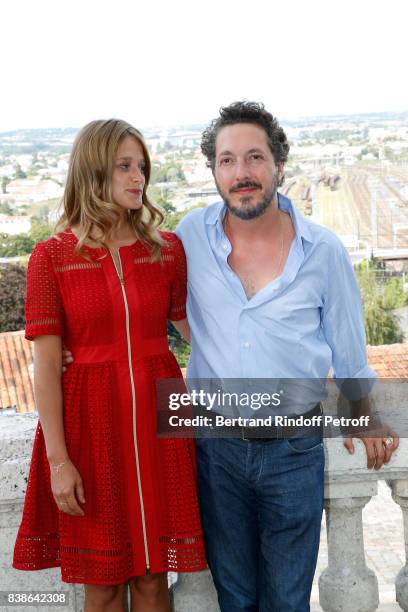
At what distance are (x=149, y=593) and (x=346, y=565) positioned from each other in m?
0.43

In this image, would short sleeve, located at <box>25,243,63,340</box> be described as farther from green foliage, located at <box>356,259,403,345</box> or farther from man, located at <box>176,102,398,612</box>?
green foliage, located at <box>356,259,403,345</box>

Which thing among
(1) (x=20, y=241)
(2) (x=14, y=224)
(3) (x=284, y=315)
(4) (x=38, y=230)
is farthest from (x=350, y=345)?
(2) (x=14, y=224)

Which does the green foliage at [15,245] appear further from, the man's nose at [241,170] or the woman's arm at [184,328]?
the man's nose at [241,170]

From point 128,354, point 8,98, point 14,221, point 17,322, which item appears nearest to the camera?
point 128,354

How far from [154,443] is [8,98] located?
90350mm

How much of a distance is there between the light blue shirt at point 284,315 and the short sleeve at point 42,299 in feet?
0.95

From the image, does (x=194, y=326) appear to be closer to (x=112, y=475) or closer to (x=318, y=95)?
(x=112, y=475)

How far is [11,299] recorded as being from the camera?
41.3 meters

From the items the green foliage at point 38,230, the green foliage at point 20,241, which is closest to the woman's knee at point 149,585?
the green foliage at point 38,230

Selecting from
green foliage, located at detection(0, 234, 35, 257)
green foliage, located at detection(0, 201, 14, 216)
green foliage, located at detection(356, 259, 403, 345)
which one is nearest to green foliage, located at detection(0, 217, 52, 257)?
green foliage, located at detection(0, 234, 35, 257)

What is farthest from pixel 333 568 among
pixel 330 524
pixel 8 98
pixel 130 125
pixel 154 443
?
pixel 8 98

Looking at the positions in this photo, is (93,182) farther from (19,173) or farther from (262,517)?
(19,173)

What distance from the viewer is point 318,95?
88938mm

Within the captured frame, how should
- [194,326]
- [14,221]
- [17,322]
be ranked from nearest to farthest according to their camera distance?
[194,326] < [17,322] < [14,221]
